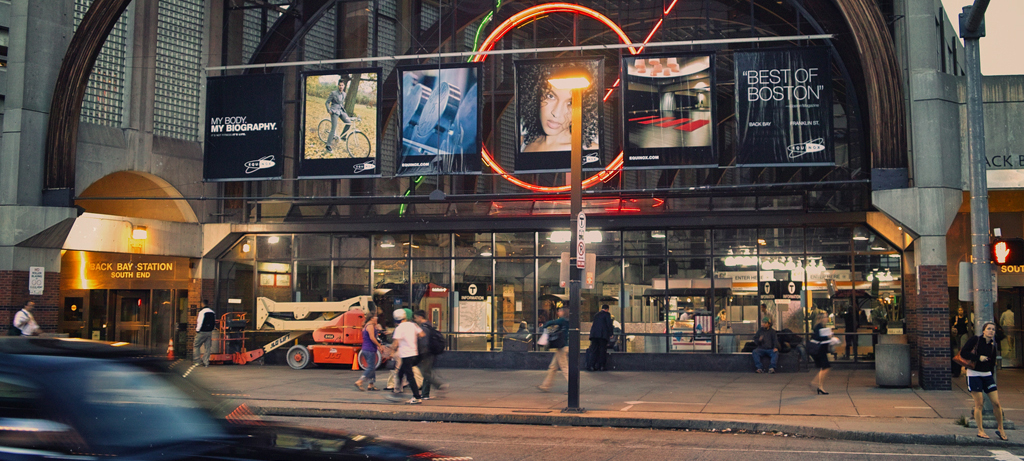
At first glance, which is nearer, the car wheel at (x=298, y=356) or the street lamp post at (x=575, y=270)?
the street lamp post at (x=575, y=270)

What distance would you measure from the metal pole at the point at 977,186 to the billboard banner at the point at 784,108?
474 centimetres

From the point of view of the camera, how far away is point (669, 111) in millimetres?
19047

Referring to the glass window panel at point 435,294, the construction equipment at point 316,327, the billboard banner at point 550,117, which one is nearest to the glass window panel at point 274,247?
the construction equipment at point 316,327

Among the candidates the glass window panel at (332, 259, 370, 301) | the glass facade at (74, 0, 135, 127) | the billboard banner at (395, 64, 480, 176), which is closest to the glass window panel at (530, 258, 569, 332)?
the billboard banner at (395, 64, 480, 176)

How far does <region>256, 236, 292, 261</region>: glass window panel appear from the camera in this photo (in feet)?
82.1

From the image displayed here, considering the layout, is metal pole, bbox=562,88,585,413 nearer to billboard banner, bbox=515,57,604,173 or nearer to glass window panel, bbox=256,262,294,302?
billboard banner, bbox=515,57,604,173

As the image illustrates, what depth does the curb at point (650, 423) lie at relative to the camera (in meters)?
11.7

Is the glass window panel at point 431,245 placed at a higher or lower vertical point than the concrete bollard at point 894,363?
higher

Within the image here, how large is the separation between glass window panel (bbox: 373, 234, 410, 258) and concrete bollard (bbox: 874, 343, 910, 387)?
41.8ft

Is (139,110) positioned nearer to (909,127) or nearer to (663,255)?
(663,255)

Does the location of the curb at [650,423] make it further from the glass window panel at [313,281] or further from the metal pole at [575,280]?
the glass window panel at [313,281]

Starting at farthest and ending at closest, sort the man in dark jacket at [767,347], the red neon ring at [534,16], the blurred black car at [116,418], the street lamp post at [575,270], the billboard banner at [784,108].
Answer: the red neon ring at [534,16], the man in dark jacket at [767,347], the billboard banner at [784,108], the street lamp post at [575,270], the blurred black car at [116,418]

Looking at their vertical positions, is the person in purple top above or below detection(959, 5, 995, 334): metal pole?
below

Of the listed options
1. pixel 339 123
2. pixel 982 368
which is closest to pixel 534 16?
pixel 339 123
